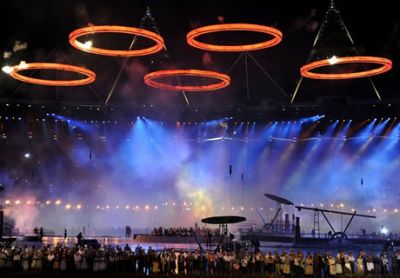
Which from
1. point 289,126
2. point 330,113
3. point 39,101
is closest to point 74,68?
point 39,101

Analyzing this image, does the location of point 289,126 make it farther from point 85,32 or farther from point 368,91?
point 85,32

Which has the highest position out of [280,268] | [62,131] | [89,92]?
[89,92]

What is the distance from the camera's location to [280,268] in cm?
2159

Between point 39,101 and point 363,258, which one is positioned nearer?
point 363,258

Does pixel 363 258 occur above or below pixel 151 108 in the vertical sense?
below

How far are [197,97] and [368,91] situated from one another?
46.8 ft

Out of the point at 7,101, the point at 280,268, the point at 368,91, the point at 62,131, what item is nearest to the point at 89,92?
the point at 62,131

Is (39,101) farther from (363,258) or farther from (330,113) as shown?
(363,258)

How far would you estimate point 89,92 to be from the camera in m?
44.3

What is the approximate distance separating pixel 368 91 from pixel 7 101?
28.4m

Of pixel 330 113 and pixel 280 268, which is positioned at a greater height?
pixel 330 113

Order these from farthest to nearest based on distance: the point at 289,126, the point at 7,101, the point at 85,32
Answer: the point at 289,126 → the point at 7,101 → the point at 85,32

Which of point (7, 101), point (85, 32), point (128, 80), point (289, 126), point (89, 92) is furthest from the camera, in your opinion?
point (289, 126)

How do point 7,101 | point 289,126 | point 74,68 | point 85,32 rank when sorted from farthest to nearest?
point 289,126 → point 7,101 → point 74,68 → point 85,32
